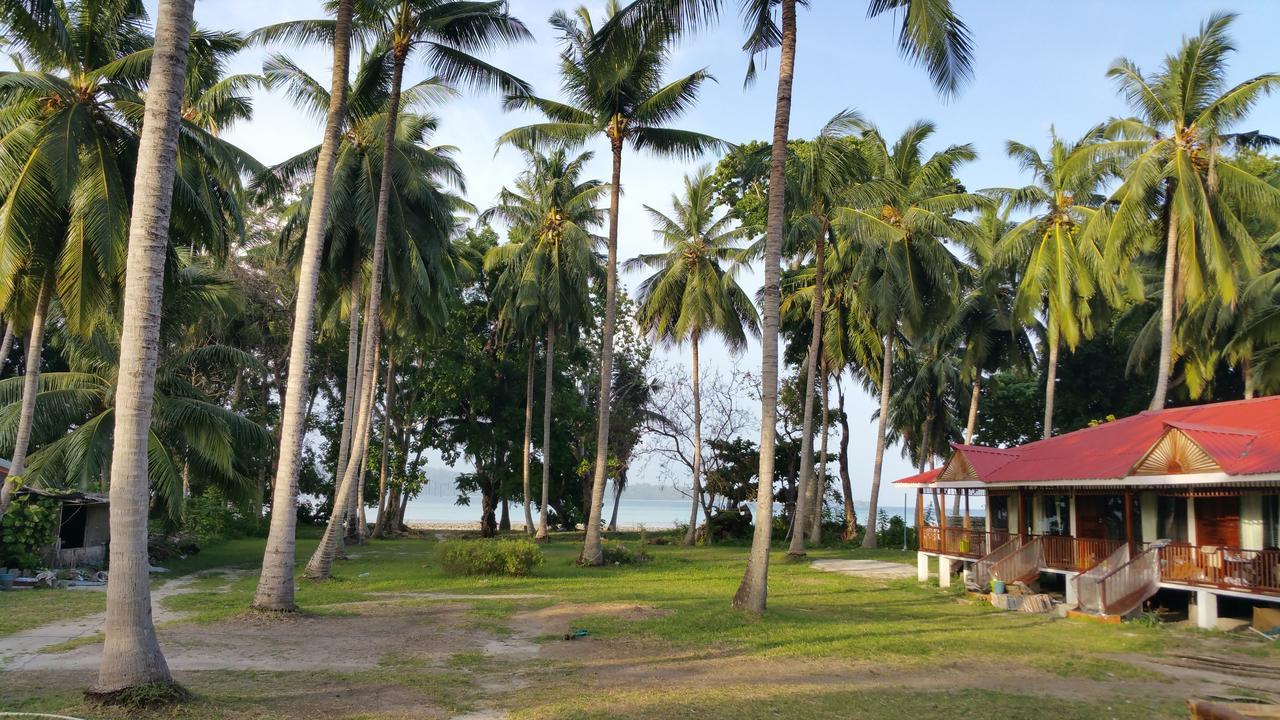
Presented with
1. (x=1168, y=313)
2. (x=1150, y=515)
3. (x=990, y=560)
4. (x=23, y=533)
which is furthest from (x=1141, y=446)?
(x=23, y=533)

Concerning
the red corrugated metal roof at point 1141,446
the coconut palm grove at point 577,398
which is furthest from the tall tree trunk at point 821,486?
the red corrugated metal roof at point 1141,446

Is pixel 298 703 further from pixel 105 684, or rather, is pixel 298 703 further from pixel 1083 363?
pixel 1083 363

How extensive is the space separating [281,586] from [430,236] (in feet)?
42.7

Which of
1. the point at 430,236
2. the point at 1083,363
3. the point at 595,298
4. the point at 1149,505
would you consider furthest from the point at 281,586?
the point at 1083,363

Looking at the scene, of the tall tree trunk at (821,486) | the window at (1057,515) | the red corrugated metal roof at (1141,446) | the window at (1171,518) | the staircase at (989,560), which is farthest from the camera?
the tall tree trunk at (821,486)

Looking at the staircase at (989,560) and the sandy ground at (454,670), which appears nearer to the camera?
the sandy ground at (454,670)

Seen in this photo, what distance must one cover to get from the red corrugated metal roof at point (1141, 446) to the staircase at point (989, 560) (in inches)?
56.9

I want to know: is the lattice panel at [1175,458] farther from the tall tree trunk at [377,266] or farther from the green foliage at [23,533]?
the green foliage at [23,533]

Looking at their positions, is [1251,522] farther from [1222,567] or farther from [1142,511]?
[1142,511]

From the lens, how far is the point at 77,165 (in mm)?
14758

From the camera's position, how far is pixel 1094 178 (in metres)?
26.4

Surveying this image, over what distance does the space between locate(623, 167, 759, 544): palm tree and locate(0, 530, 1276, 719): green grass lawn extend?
38.4 feet

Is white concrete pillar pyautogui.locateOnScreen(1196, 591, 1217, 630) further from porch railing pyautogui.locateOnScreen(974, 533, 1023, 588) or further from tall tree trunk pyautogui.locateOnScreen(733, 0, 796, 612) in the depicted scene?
tall tree trunk pyautogui.locateOnScreen(733, 0, 796, 612)

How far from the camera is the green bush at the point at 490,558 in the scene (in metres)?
20.9
